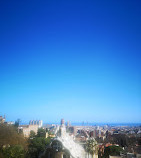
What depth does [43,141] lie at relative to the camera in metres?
33.6

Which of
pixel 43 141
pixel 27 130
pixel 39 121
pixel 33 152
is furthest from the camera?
pixel 39 121

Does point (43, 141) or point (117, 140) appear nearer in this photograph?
point (43, 141)

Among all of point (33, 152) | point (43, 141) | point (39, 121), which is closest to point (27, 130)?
point (43, 141)

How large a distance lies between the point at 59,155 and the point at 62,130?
195 centimetres

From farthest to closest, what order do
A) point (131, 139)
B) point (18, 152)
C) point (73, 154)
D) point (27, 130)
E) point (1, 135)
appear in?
point (27, 130) < point (131, 139) < point (1, 135) < point (18, 152) < point (73, 154)

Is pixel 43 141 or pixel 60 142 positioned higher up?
pixel 60 142

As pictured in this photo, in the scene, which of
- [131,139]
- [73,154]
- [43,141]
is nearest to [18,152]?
[73,154]

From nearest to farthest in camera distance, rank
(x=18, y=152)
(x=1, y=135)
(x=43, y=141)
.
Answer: (x=18, y=152)
(x=1, y=135)
(x=43, y=141)

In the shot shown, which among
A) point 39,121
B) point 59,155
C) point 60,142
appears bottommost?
point 39,121

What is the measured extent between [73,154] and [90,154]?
1012 millimetres

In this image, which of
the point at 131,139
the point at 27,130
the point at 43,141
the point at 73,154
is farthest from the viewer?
the point at 27,130

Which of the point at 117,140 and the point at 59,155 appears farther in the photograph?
the point at 117,140

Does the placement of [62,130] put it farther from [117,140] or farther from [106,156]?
[117,140]

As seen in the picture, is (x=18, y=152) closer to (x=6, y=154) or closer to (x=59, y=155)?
(x=6, y=154)
